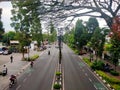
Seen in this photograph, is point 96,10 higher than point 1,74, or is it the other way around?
point 96,10

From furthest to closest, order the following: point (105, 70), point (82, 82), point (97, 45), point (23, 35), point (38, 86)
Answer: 1. point (23, 35)
2. point (97, 45)
3. point (105, 70)
4. point (82, 82)
5. point (38, 86)

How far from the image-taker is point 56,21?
66.7ft

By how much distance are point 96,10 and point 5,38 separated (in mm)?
110438

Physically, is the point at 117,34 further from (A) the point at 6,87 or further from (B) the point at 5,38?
(B) the point at 5,38

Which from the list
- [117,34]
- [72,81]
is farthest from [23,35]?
[117,34]

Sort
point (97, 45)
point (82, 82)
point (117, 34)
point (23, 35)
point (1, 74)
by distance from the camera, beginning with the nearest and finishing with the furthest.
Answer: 1. point (117, 34)
2. point (82, 82)
3. point (1, 74)
4. point (97, 45)
5. point (23, 35)

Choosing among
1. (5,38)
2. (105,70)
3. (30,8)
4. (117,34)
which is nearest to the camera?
(30,8)

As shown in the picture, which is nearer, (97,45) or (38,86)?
(38,86)

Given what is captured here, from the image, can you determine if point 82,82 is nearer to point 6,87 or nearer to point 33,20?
point 6,87

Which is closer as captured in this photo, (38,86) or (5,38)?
(38,86)

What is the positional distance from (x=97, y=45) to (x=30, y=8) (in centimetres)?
4824

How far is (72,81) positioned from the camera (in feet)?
134

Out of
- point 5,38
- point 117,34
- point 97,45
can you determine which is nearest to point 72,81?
point 117,34

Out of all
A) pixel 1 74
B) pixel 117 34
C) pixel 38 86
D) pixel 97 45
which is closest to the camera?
pixel 117 34
